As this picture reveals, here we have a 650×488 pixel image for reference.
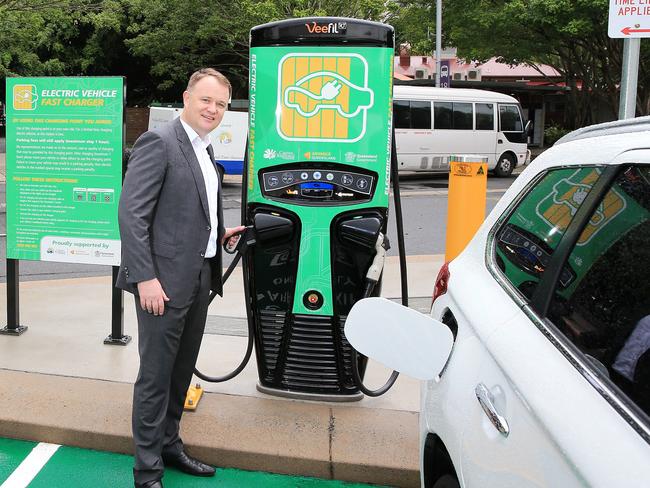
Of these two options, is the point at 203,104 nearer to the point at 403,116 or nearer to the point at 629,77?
the point at 629,77

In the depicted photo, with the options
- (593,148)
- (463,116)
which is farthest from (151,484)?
(463,116)

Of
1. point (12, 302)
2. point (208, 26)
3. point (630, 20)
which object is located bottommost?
point (12, 302)

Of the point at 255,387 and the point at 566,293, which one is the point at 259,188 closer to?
the point at 255,387

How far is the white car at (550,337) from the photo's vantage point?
53.0 inches

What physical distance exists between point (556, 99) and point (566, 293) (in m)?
32.2

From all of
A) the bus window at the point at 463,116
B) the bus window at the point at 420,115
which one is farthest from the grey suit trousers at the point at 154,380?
the bus window at the point at 463,116

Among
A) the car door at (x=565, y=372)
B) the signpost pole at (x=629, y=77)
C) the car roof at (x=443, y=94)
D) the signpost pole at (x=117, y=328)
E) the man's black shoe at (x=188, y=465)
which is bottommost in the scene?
the man's black shoe at (x=188, y=465)

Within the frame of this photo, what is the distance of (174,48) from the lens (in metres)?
27.0

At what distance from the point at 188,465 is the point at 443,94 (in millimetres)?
17756

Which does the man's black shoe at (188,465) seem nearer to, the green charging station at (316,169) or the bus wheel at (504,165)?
the green charging station at (316,169)

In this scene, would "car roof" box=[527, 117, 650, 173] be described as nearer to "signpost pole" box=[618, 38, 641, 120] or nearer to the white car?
the white car

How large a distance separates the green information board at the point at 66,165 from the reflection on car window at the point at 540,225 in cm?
298

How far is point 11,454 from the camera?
11.6 feet

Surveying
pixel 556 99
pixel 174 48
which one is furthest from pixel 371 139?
pixel 556 99
